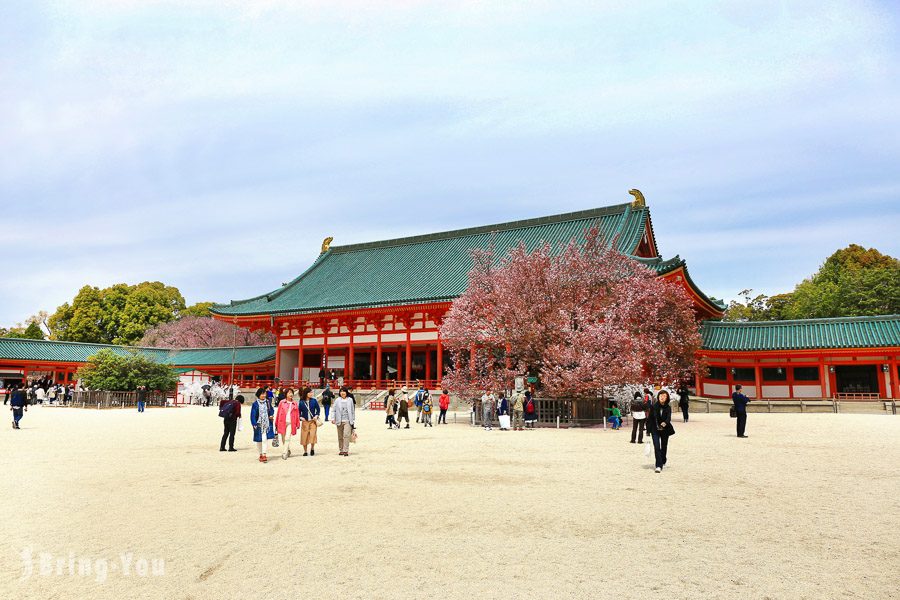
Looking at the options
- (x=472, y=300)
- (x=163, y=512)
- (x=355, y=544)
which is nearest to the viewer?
(x=355, y=544)

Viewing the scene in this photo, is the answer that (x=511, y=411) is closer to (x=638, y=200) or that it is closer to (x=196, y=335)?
(x=638, y=200)

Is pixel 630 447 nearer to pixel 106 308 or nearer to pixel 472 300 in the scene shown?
pixel 472 300

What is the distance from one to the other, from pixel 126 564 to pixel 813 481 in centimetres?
958

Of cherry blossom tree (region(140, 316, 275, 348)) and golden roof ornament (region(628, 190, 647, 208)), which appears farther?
cherry blossom tree (region(140, 316, 275, 348))

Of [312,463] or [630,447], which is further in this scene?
[630,447]

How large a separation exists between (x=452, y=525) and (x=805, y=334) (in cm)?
3389

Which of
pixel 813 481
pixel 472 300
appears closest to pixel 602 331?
pixel 472 300

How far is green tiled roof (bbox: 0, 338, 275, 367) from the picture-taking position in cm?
4372

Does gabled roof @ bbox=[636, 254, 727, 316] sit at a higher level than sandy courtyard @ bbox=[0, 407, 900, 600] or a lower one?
higher

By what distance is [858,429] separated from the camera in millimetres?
19172

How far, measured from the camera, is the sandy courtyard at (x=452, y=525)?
16.4 feet

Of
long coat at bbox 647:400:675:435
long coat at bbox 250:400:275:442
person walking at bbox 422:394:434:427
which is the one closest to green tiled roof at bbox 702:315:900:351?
person walking at bbox 422:394:434:427

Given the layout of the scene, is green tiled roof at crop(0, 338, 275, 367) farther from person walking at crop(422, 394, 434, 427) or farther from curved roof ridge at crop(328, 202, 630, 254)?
person walking at crop(422, 394, 434, 427)

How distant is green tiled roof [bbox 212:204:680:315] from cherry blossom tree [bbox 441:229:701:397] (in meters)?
9.99
